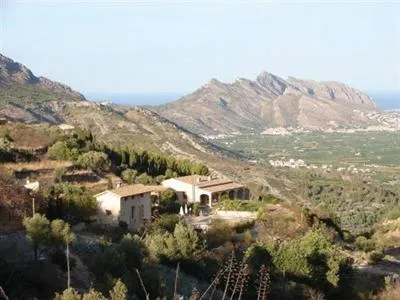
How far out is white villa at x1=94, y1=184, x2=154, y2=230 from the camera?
1101 inches

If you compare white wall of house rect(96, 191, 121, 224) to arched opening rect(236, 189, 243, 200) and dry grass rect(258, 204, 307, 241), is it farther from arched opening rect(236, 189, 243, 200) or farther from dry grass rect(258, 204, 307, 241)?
arched opening rect(236, 189, 243, 200)

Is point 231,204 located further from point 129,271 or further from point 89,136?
point 129,271

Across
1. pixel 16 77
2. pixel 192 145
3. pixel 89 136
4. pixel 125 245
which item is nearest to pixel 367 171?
pixel 192 145

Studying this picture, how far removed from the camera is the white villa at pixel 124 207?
28.0 meters

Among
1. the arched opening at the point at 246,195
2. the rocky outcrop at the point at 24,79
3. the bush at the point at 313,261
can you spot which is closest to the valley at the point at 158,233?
the bush at the point at 313,261

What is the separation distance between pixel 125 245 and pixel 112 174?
22489 mm

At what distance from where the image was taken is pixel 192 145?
3720 inches

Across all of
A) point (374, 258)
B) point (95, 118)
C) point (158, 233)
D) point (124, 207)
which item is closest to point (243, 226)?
point (124, 207)

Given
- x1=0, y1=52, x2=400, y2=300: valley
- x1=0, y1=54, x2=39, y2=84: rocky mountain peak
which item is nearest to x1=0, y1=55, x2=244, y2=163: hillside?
x1=0, y1=54, x2=39, y2=84: rocky mountain peak

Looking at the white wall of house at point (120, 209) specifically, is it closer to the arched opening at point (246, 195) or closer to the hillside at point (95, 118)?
the arched opening at point (246, 195)

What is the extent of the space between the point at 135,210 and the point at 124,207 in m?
0.76

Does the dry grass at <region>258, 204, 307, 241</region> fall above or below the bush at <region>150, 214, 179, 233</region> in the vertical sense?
below

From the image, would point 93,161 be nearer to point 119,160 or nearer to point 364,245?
point 119,160

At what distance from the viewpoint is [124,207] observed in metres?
28.2
